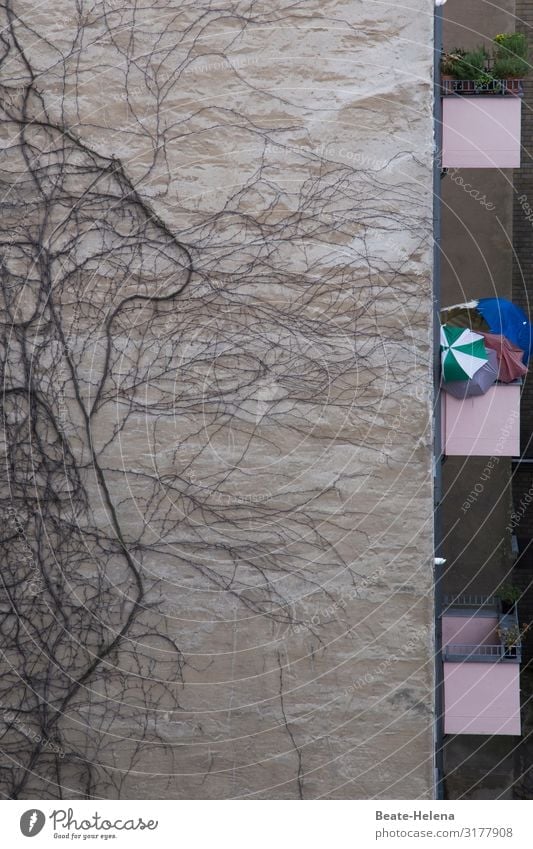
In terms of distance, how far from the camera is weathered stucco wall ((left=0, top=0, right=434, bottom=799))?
22.0ft

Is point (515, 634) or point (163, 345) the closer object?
point (163, 345)

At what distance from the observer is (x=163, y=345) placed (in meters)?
6.82

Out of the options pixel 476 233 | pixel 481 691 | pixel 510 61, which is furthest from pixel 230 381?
pixel 476 233

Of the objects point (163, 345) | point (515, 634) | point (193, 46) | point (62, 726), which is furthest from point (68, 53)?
point (515, 634)

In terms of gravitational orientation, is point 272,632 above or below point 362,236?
below

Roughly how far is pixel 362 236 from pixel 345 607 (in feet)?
8.31

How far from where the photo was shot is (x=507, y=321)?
813 cm

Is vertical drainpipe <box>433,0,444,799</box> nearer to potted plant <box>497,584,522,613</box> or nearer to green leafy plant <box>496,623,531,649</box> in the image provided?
green leafy plant <box>496,623,531,649</box>

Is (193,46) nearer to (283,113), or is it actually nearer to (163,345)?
(283,113)

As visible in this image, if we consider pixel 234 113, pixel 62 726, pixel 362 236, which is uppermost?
pixel 234 113

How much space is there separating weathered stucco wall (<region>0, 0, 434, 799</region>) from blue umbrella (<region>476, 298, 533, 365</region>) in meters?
1.44

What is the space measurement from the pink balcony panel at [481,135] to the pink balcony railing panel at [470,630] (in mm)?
3719

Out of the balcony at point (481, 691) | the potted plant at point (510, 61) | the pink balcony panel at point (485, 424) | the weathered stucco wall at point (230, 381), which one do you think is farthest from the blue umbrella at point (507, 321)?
the balcony at point (481, 691)

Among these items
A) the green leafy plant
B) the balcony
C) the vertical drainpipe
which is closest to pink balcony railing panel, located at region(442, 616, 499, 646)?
the green leafy plant
